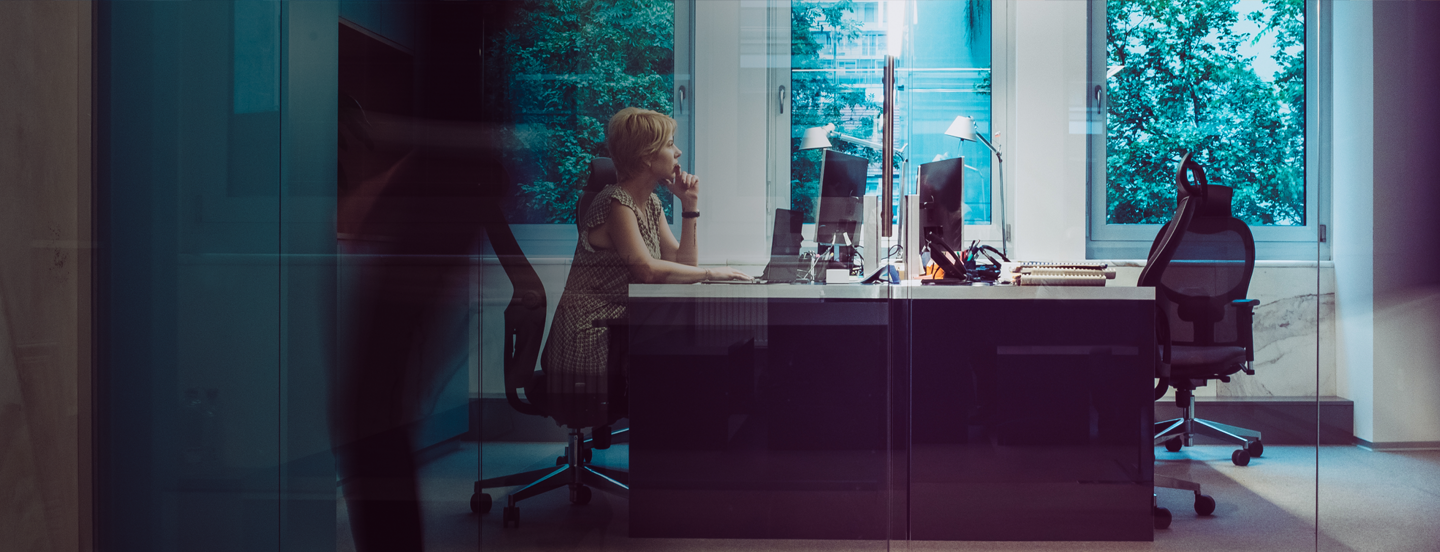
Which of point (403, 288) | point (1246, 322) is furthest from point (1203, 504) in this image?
point (403, 288)

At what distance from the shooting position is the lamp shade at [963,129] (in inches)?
110

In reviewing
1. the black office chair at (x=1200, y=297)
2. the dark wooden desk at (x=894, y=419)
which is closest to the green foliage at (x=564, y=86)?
the dark wooden desk at (x=894, y=419)

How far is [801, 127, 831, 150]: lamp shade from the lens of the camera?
2271 mm

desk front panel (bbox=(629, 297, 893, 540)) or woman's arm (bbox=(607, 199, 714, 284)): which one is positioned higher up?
woman's arm (bbox=(607, 199, 714, 284))

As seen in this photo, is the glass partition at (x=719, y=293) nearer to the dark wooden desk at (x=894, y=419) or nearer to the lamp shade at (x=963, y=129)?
the dark wooden desk at (x=894, y=419)

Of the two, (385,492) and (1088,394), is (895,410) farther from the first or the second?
(385,492)

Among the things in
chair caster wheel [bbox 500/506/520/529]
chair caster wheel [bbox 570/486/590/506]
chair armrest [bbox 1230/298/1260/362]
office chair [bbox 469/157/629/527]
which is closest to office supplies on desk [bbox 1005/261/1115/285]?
chair armrest [bbox 1230/298/1260/362]

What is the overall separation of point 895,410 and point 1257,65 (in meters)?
1.60

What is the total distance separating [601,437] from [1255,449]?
2.10 m

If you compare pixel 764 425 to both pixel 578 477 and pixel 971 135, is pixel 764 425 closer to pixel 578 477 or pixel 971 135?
pixel 578 477

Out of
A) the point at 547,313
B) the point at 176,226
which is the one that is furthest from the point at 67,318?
the point at 547,313

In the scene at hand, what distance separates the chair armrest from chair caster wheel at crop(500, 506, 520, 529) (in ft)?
7.77

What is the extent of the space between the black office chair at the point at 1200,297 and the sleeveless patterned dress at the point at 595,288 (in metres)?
1.62

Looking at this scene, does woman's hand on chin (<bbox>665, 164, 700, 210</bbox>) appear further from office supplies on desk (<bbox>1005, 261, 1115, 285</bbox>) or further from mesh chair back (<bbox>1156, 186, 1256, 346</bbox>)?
mesh chair back (<bbox>1156, 186, 1256, 346</bbox>)
